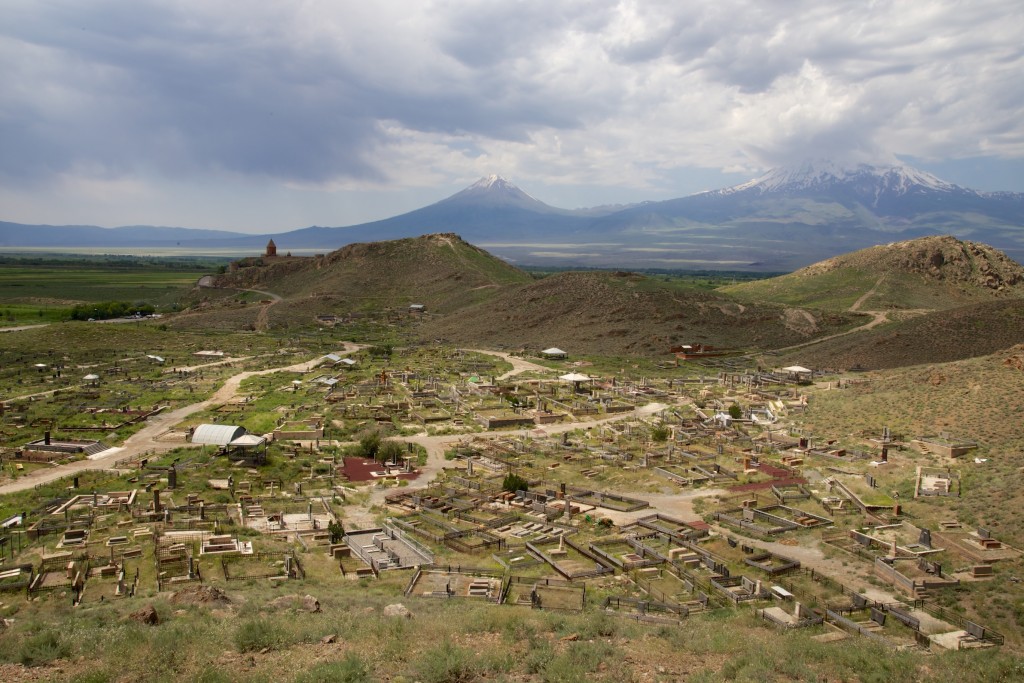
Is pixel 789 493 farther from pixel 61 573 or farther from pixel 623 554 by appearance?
pixel 61 573

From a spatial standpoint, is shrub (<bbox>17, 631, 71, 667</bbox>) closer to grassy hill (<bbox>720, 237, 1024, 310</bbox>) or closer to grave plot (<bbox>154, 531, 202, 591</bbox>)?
grave plot (<bbox>154, 531, 202, 591</bbox>)

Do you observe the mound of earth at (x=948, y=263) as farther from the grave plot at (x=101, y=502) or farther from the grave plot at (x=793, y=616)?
the grave plot at (x=101, y=502)

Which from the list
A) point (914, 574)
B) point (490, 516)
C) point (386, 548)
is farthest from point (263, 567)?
point (914, 574)

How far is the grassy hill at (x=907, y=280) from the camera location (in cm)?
9519

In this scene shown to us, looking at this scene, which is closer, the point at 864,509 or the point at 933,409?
the point at 864,509

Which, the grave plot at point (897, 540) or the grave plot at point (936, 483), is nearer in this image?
the grave plot at point (897, 540)

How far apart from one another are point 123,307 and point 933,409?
323 feet

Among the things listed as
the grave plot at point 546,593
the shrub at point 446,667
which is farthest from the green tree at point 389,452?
the shrub at point 446,667

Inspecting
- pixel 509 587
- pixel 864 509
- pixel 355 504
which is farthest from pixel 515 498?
pixel 864 509

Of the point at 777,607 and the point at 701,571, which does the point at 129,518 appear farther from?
the point at 777,607

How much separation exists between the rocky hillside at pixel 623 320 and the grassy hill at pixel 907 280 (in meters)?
15.2

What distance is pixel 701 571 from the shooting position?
20297 mm

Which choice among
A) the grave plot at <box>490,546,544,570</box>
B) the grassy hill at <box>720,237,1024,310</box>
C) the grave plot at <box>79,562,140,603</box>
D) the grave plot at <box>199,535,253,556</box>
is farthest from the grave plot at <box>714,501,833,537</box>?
the grassy hill at <box>720,237,1024,310</box>

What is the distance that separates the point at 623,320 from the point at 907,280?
47.9m
